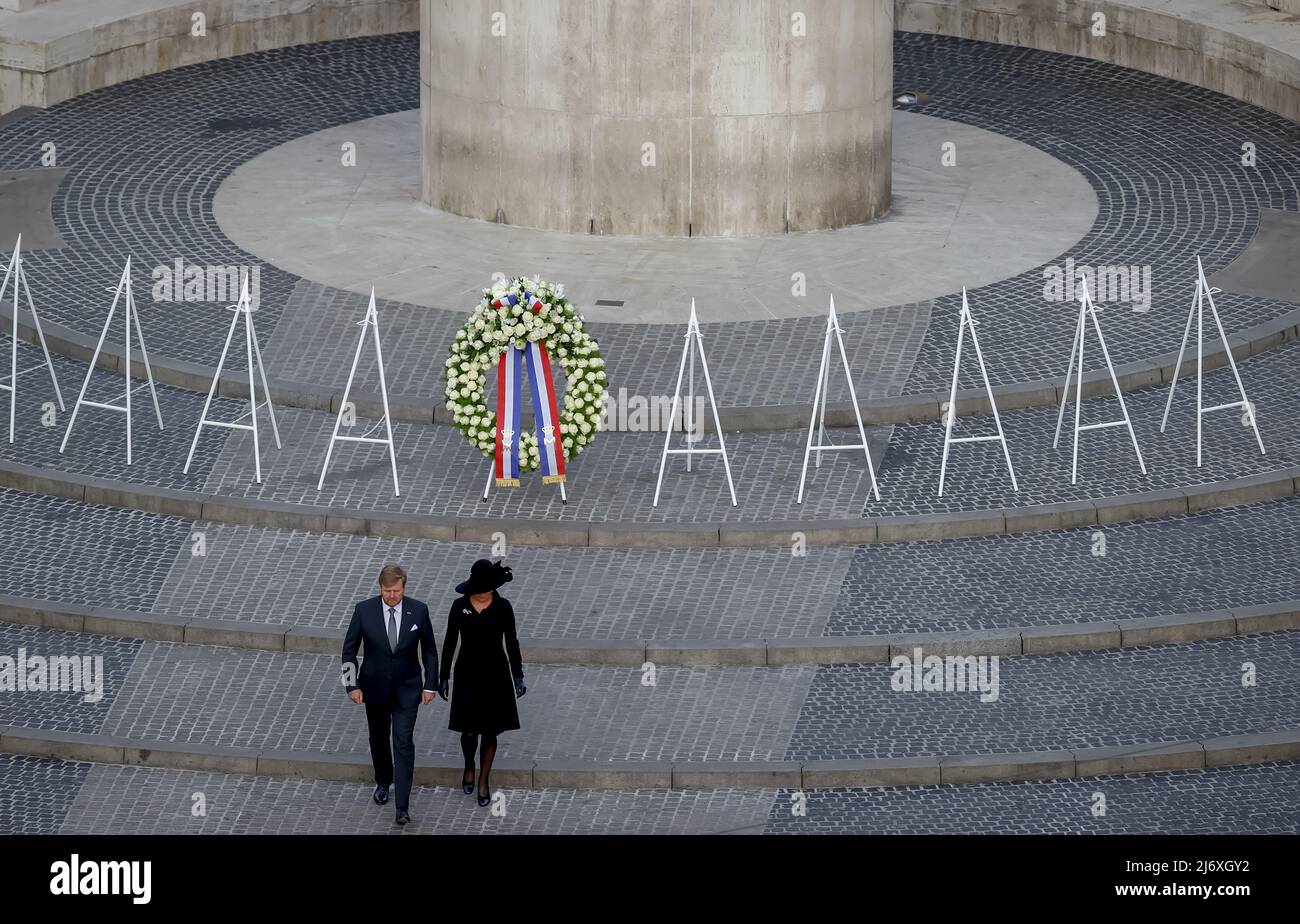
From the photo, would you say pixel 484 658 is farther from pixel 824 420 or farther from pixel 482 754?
pixel 824 420

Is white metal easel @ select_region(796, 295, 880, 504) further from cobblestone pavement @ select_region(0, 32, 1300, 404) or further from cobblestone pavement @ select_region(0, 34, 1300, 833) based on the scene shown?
cobblestone pavement @ select_region(0, 32, 1300, 404)

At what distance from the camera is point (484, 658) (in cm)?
1558

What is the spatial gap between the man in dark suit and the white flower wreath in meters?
3.60

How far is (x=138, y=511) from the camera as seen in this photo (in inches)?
755

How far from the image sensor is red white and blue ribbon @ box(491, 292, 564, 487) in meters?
18.8

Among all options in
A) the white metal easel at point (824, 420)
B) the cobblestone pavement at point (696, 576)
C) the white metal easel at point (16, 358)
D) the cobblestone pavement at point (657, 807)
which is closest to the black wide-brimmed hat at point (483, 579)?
the cobblestone pavement at point (657, 807)

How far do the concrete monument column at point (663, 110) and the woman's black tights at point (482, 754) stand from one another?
922 cm

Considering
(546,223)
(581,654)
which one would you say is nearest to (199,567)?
(581,654)

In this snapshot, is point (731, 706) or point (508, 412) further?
point (508, 412)

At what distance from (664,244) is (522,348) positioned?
5476 millimetres

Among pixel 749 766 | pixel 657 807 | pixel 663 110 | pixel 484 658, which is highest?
pixel 663 110

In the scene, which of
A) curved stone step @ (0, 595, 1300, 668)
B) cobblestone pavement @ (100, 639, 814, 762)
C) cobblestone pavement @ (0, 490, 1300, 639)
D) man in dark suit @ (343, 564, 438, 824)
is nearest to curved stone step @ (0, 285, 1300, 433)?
cobblestone pavement @ (0, 490, 1300, 639)

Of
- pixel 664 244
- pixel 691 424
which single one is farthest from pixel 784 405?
pixel 664 244

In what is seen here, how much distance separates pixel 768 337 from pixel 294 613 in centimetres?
565
